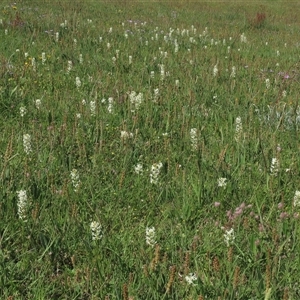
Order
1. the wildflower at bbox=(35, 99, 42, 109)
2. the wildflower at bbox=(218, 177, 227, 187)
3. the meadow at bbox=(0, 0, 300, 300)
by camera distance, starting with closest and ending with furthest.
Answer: the meadow at bbox=(0, 0, 300, 300)
the wildflower at bbox=(218, 177, 227, 187)
the wildflower at bbox=(35, 99, 42, 109)

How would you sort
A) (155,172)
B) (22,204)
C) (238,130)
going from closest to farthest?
(22,204) → (155,172) → (238,130)

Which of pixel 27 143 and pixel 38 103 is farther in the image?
pixel 38 103

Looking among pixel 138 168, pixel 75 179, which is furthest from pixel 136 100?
pixel 75 179

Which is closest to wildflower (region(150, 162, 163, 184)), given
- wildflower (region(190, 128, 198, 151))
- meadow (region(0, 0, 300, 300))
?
meadow (region(0, 0, 300, 300))

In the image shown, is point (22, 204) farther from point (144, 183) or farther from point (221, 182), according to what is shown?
point (221, 182)

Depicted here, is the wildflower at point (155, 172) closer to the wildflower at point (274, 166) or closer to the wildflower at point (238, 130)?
the wildflower at point (274, 166)

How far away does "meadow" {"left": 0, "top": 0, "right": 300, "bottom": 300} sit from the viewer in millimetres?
2738

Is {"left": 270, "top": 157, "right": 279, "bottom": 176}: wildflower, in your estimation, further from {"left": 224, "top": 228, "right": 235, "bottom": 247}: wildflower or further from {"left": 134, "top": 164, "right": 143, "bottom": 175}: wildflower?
{"left": 134, "top": 164, "right": 143, "bottom": 175}: wildflower

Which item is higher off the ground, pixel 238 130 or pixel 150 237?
pixel 238 130

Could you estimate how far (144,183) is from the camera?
12.8 feet

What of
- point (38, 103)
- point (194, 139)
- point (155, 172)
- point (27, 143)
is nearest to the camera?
point (155, 172)

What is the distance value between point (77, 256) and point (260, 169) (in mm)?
2046

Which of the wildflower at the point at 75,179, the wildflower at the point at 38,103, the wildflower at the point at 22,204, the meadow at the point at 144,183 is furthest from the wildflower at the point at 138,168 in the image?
the wildflower at the point at 38,103

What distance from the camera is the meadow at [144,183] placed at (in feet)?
8.98
